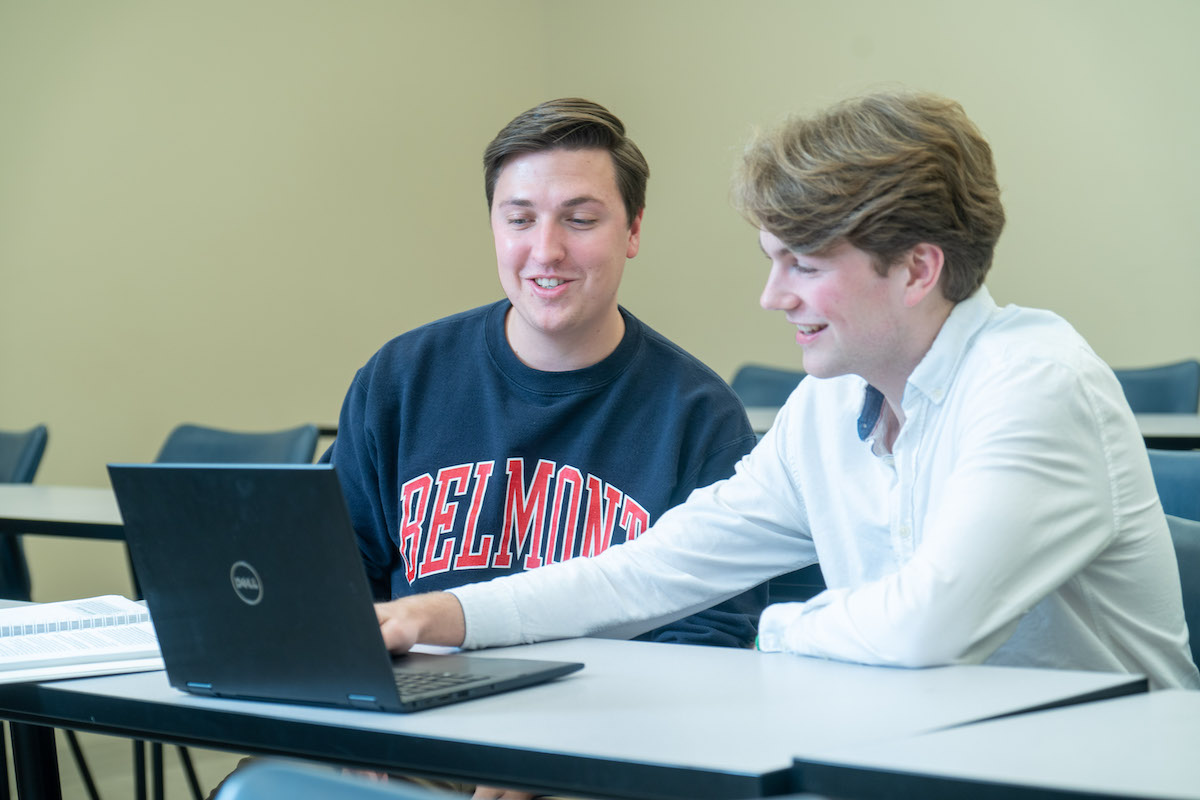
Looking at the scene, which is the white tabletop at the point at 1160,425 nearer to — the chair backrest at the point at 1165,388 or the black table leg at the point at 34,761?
the chair backrest at the point at 1165,388

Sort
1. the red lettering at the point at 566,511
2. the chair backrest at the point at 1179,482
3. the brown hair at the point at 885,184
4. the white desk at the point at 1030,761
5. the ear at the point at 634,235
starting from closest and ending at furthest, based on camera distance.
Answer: the white desk at the point at 1030,761 → the brown hair at the point at 885,184 → the chair backrest at the point at 1179,482 → the red lettering at the point at 566,511 → the ear at the point at 634,235

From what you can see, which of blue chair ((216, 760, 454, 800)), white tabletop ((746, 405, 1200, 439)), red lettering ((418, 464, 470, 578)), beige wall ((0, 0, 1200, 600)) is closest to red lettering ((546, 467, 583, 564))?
red lettering ((418, 464, 470, 578))

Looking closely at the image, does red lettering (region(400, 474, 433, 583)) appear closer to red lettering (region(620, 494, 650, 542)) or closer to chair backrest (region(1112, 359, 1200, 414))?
red lettering (region(620, 494, 650, 542))

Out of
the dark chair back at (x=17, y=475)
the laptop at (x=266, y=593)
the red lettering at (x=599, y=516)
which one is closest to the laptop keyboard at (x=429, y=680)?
the laptop at (x=266, y=593)

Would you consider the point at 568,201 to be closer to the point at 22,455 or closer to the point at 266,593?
the point at 266,593

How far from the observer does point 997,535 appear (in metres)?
1.13

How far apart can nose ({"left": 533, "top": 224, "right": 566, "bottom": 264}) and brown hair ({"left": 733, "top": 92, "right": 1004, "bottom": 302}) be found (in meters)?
0.47

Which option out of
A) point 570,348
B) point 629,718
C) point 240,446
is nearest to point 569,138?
point 570,348

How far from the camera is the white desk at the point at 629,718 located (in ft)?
2.79

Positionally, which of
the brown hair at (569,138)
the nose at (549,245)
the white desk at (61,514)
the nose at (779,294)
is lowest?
the white desk at (61,514)

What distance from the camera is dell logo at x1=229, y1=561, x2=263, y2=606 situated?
1030 mm

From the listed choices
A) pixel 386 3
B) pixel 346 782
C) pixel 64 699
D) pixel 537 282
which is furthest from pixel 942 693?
pixel 386 3

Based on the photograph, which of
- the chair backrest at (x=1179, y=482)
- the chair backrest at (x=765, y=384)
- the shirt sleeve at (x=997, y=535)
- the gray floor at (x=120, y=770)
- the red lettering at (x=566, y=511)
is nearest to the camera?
the shirt sleeve at (x=997, y=535)

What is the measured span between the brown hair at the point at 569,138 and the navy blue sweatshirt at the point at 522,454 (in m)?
0.22
